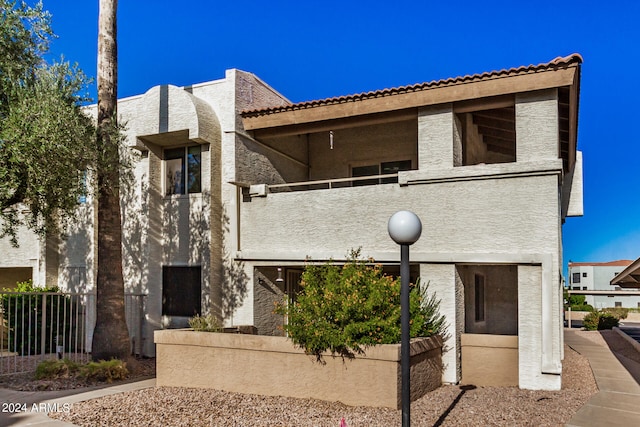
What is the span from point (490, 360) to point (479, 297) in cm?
288

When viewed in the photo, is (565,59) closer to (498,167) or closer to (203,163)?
(498,167)

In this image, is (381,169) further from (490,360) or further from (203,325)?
(203,325)

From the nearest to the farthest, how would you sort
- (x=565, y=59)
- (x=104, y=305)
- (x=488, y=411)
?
1. (x=488, y=411)
2. (x=565, y=59)
3. (x=104, y=305)

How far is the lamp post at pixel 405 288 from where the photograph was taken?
612cm

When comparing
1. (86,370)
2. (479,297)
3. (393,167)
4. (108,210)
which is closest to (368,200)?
(393,167)

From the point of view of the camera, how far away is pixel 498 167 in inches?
425

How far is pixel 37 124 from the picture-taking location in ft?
34.9

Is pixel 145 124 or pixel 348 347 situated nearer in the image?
pixel 348 347

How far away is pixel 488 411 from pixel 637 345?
35.4 feet

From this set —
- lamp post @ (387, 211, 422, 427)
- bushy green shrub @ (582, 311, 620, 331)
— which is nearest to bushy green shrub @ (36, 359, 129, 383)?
lamp post @ (387, 211, 422, 427)

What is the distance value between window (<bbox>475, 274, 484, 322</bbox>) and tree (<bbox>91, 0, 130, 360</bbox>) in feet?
26.0

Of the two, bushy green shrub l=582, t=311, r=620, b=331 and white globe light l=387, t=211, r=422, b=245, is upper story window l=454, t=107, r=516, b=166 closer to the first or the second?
white globe light l=387, t=211, r=422, b=245

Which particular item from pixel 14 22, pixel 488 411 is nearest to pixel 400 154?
pixel 488 411

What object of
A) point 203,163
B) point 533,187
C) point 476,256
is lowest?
point 476,256
